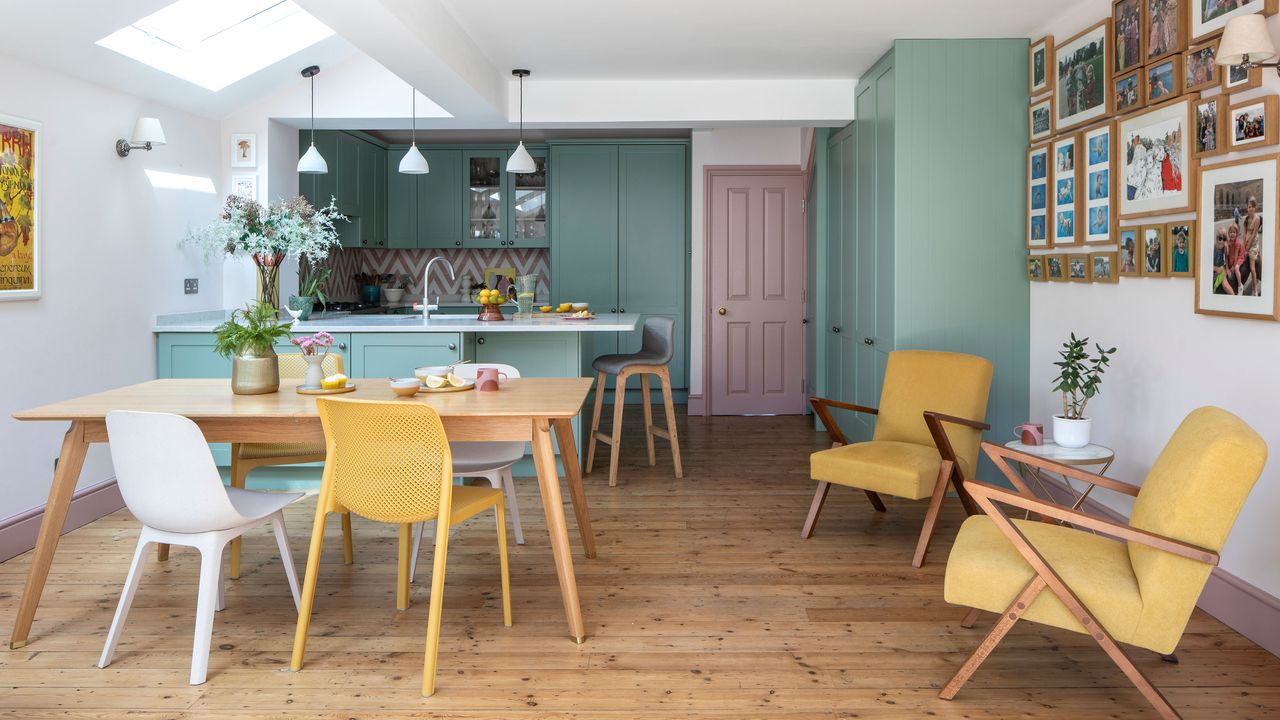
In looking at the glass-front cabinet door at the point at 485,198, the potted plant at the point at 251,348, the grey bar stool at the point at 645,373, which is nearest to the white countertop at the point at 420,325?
the grey bar stool at the point at 645,373

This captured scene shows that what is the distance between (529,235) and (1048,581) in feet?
22.1

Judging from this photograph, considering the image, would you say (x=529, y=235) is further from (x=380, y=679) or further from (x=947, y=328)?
(x=380, y=679)

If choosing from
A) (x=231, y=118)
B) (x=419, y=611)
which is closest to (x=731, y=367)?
(x=231, y=118)

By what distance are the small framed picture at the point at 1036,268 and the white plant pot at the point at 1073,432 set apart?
1213 millimetres

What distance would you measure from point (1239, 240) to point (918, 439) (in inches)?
62.9

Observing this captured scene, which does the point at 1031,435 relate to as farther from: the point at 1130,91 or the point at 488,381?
the point at 488,381

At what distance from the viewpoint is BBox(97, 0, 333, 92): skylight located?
4.46 metres

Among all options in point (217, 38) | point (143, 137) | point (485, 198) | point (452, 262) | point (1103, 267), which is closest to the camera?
point (1103, 267)

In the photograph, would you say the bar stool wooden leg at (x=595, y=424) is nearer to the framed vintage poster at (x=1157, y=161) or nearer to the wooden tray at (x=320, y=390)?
the wooden tray at (x=320, y=390)

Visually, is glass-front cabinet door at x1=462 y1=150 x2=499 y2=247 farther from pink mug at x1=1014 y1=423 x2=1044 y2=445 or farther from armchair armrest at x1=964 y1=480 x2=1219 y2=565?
armchair armrest at x1=964 y1=480 x2=1219 y2=565

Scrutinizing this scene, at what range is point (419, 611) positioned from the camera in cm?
324

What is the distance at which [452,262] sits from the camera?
895cm

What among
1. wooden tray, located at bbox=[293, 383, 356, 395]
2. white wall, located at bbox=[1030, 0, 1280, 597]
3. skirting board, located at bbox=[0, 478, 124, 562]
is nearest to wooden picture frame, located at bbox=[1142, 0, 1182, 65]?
white wall, located at bbox=[1030, 0, 1280, 597]

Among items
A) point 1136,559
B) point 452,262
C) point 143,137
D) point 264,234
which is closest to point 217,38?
point 143,137
